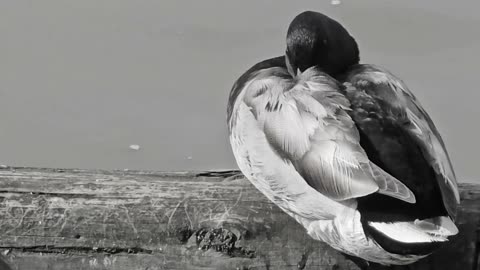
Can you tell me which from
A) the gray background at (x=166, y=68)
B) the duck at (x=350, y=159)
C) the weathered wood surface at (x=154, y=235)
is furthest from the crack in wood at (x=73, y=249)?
the gray background at (x=166, y=68)

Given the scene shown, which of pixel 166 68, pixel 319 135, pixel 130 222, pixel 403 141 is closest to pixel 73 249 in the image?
pixel 130 222

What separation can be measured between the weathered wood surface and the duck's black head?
620 millimetres

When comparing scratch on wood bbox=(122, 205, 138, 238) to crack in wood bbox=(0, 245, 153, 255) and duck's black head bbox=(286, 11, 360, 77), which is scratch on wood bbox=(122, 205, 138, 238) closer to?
crack in wood bbox=(0, 245, 153, 255)

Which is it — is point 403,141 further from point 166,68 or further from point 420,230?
point 166,68

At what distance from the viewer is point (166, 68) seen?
5.34m

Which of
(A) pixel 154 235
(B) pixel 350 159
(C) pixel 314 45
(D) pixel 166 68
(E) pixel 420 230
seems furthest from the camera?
(D) pixel 166 68

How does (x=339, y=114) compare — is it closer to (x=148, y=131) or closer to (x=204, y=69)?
(x=148, y=131)

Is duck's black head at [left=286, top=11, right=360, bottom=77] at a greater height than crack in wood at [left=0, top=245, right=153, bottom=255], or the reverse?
duck's black head at [left=286, top=11, right=360, bottom=77]

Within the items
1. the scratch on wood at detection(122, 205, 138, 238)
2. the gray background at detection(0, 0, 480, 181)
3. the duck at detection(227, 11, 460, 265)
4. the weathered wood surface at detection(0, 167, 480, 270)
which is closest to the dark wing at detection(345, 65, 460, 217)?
the duck at detection(227, 11, 460, 265)

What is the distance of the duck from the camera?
251 cm

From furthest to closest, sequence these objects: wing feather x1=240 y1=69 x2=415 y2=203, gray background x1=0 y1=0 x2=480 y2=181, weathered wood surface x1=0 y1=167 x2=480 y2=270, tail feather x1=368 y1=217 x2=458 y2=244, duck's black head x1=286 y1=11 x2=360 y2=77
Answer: gray background x1=0 y1=0 x2=480 y2=181
duck's black head x1=286 y1=11 x2=360 y2=77
weathered wood surface x1=0 y1=167 x2=480 y2=270
wing feather x1=240 y1=69 x2=415 y2=203
tail feather x1=368 y1=217 x2=458 y2=244

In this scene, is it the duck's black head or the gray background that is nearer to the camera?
the duck's black head

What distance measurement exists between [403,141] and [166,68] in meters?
2.84

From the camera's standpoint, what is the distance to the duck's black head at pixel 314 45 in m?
3.17
